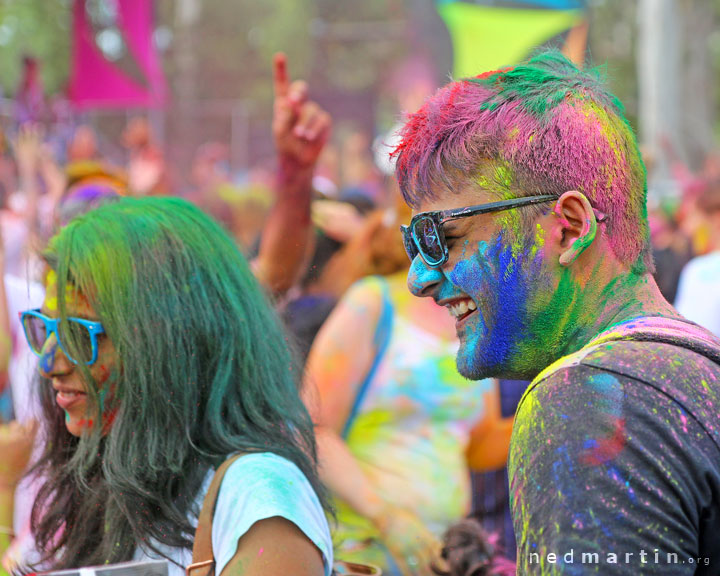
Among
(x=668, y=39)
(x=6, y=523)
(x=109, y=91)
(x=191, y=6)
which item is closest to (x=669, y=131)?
(x=668, y=39)

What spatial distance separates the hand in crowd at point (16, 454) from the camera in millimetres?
2209

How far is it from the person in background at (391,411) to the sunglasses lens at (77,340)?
83 cm

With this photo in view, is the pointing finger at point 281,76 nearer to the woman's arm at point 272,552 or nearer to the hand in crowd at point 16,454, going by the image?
the hand in crowd at point 16,454

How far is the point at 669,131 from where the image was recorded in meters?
14.0

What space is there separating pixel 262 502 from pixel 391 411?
1191mm

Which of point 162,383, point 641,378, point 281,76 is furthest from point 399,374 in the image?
point 641,378

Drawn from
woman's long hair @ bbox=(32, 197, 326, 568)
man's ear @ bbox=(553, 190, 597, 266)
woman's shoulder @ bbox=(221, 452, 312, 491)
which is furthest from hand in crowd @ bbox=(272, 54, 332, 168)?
man's ear @ bbox=(553, 190, 597, 266)

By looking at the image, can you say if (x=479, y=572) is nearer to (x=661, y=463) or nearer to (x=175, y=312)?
(x=175, y=312)

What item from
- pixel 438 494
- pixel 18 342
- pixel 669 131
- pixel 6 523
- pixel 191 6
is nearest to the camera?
pixel 6 523

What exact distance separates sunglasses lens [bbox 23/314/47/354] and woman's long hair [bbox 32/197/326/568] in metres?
0.12

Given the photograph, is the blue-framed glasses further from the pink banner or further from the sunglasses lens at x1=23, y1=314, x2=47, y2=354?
the pink banner

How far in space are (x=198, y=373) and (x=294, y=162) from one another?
115 cm

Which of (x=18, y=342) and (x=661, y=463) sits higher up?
(x=661, y=463)

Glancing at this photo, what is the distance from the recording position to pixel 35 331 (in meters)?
1.90
